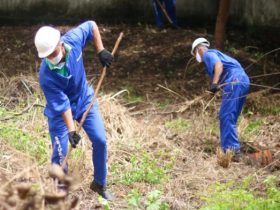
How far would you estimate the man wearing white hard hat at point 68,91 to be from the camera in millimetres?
4863

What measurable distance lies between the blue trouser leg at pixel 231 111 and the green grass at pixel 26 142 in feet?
7.20

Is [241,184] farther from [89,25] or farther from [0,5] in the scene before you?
[0,5]

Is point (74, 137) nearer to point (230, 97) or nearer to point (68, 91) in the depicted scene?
point (68, 91)

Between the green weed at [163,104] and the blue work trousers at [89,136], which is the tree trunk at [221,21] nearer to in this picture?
the green weed at [163,104]

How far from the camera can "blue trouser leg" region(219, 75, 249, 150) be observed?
22.6ft

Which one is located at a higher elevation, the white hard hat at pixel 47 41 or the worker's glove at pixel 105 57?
the white hard hat at pixel 47 41

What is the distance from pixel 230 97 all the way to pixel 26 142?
2.52 m

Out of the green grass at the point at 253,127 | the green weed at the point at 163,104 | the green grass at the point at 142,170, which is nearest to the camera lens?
the green grass at the point at 142,170

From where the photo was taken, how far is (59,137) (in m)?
5.30

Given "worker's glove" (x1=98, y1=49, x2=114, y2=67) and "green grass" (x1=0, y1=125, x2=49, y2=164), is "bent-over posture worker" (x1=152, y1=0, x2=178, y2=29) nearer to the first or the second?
"green grass" (x1=0, y1=125, x2=49, y2=164)

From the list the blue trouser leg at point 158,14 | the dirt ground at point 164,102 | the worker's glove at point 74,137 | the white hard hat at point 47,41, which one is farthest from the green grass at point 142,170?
the blue trouser leg at point 158,14

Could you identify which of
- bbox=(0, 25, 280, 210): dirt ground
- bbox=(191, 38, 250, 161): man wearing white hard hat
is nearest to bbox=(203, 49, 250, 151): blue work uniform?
bbox=(191, 38, 250, 161): man wearing white hard hat

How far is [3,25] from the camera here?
12.4 m

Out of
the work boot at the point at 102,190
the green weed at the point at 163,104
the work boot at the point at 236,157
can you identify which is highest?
the work boot at the point at 102,190
